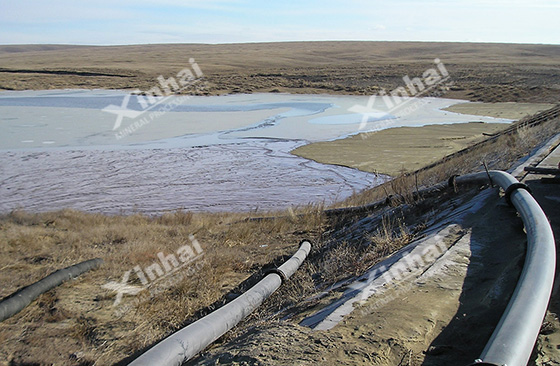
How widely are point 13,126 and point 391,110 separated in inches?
796

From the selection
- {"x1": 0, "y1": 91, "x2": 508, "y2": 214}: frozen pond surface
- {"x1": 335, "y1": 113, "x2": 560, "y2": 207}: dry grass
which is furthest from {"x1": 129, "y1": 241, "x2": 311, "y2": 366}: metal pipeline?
{"x1": 0, "y1": 91, "x2": 508, "y2": 214}: frozen pond surface

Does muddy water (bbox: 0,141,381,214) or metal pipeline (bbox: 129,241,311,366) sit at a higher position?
muddy water (bbox: 0,141,381,214)

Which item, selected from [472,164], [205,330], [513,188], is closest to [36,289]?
[205,330]

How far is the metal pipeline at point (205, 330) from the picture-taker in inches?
128

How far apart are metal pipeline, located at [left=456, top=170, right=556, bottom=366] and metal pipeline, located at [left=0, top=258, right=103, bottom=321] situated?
15.0ft

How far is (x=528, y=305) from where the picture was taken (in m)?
2.54

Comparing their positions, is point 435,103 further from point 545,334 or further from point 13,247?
point 545,334

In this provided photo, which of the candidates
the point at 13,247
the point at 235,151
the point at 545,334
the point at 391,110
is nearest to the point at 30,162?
the point at 235,151

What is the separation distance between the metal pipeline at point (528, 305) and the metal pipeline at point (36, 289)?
459 cm

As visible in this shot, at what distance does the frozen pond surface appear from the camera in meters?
12.6

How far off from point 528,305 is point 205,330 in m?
2.21

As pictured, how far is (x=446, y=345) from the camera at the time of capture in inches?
114

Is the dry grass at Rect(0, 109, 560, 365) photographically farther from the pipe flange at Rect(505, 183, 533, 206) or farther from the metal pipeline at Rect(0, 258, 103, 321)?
the pipe flange at Rect(505, 183, 533, 206)

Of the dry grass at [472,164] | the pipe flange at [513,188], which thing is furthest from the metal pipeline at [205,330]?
the dry grass at [472,164]
